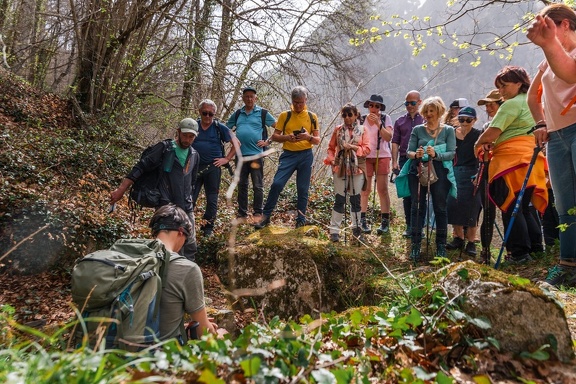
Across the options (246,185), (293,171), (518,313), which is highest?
(293,171)

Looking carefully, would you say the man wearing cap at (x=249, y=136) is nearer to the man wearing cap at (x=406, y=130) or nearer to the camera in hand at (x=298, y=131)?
the camera in hand at (x=298, y=131)

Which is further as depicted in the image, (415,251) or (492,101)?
(415,251)

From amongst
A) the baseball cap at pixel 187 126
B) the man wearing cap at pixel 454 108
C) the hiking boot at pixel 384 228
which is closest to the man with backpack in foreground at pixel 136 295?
the baseball cap at pixel 187 126

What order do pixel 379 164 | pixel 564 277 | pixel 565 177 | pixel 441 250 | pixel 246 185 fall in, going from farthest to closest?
pixel 379 164 < pixel 246 185 < pixel 441 250 < pixel 564 277 < pixel 565 177

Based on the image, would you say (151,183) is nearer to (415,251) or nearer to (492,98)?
(415,251)

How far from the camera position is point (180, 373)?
1.43 metres

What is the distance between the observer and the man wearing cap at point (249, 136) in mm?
6320

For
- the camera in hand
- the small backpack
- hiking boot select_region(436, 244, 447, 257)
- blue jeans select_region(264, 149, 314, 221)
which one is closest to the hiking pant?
blue jeans select_region(264, 149, 314, 221)

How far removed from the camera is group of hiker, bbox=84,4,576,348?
9.88ft

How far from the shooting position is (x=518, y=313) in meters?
1.97

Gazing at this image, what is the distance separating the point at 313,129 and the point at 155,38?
6873 millimetres

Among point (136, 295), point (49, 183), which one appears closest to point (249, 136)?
point (49, 183)

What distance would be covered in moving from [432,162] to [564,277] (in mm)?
2098

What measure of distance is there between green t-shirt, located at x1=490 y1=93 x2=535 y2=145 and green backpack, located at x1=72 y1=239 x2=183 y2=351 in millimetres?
3907
